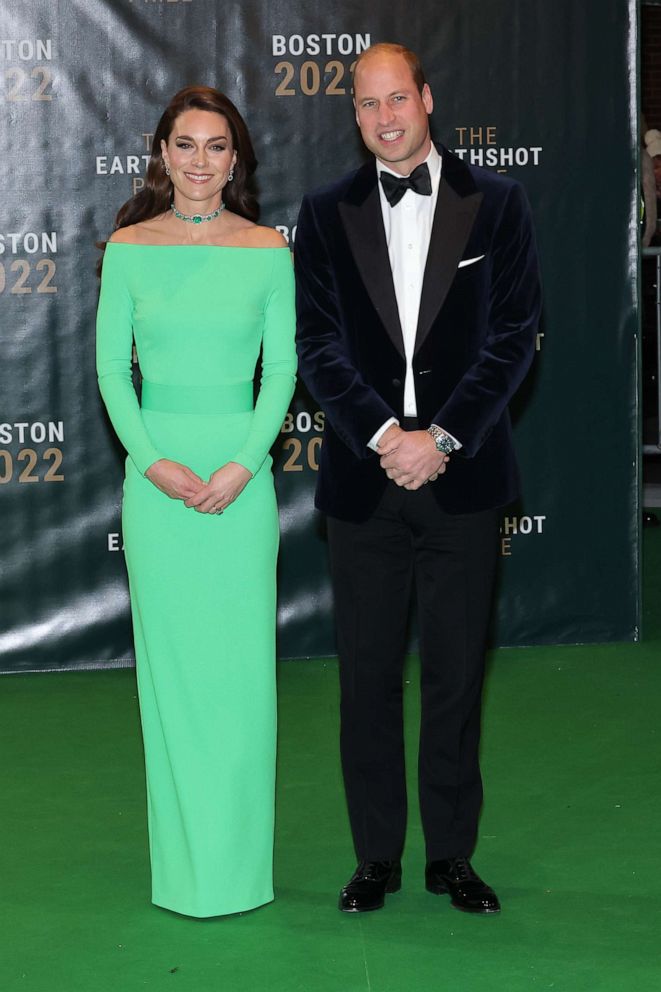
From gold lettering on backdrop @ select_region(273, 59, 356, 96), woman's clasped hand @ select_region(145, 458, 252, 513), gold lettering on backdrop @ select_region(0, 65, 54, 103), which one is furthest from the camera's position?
gold lettering on backdrop @ select_region(273, 59, 356, 96)

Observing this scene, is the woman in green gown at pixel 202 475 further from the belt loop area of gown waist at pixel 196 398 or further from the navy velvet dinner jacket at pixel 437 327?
the navy velvet dinner jacket at pixel 437 327

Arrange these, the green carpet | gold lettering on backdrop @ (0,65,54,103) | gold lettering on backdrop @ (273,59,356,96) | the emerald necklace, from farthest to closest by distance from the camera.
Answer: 1. gold lettering on backdrop @ (273,59,356,96)
2. gold lettering on backdrop @ (0,65,54,103)
3. the emerald necklace
4. the green carpet

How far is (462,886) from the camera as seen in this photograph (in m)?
3.31

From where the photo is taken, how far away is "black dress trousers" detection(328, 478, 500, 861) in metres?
3.22

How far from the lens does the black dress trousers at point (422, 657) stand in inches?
127

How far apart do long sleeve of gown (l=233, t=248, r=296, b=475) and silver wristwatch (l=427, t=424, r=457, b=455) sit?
0.36 metres

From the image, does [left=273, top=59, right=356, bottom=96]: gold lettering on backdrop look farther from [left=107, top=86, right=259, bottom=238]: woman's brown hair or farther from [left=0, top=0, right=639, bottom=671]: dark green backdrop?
[left=107, top=86, right=259, bottom=238]: woman's brown hair

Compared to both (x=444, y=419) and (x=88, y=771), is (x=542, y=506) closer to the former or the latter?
(x=88, y=771)

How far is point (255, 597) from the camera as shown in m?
3.28

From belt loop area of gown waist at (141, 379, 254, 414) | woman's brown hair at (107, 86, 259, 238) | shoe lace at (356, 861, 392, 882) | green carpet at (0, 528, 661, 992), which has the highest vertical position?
woman's brown hair at (107, 86, 259, 238)

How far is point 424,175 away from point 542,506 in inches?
112

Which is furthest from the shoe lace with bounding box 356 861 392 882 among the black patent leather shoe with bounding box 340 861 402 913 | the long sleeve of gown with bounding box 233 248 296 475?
the long sleeve of gown with bounding box 233 248 296 475

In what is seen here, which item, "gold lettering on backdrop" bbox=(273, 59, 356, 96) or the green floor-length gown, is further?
"gold lettering on backdrop" bbox=(273, 59, 356, 96)

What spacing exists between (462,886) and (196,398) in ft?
4.05
